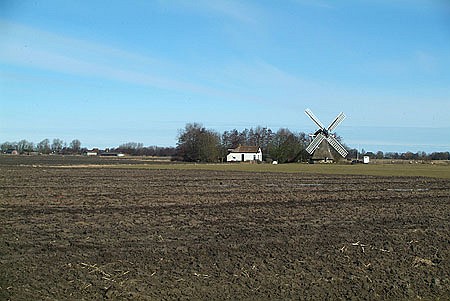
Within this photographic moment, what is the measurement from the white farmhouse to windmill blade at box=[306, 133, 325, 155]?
25.5 m

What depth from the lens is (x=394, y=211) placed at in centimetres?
2039

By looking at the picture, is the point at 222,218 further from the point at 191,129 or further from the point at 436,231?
the point at 191,129

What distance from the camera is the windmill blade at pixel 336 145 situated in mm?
104144

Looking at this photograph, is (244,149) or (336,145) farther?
(244,149)

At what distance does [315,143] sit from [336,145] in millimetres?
4701

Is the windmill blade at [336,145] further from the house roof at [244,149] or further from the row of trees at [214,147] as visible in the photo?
the house roof at [244,149]

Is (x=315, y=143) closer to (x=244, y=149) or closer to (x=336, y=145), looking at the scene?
(x=336, y=145)

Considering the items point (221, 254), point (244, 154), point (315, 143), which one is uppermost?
point (315, 143)

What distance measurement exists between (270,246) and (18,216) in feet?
31.8

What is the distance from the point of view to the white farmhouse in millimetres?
129000

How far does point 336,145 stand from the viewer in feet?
347

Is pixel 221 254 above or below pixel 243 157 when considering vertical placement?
below

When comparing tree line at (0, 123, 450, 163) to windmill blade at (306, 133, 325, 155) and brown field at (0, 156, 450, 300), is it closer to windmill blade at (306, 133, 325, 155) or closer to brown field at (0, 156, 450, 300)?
windmill blade at (306, 133, 325, 155)

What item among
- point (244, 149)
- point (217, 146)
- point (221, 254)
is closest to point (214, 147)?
point (217, 146)
